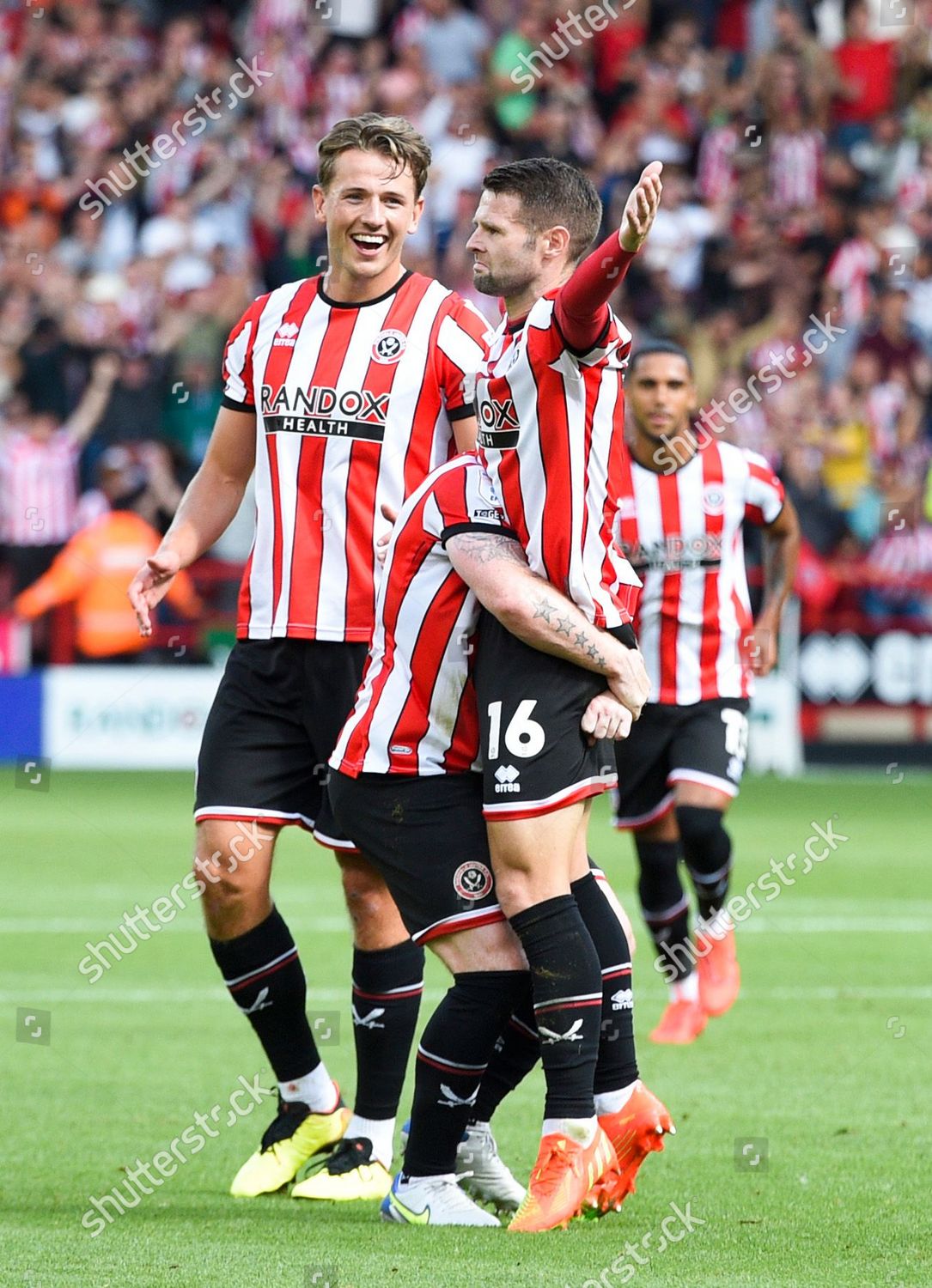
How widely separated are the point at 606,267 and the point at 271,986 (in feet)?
6.82

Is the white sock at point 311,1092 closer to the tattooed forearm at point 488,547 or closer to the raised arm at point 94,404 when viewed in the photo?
the tattooed forearm at point 488,547

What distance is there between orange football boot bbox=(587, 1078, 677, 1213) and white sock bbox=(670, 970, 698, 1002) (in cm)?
287

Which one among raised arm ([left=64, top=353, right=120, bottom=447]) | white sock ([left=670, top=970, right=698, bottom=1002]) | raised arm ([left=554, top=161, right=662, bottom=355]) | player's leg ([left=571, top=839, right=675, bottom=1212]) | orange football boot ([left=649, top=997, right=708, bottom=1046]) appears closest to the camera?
raised arm ([left=554, top=161, right=662, bottom=355])

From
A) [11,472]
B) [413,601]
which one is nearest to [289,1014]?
[413,601]

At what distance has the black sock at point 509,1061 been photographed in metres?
4.91

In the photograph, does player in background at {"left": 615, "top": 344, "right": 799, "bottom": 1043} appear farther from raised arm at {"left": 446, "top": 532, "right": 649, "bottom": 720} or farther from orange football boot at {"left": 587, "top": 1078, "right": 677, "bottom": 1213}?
raised arm at {"left": 446, "top": 532, "right": 649, "bottom": 720}

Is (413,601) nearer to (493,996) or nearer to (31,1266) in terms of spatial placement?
(493,996)

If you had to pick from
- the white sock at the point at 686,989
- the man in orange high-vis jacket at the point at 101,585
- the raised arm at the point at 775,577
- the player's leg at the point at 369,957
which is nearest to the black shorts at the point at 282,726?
the player's leg at the point at 369,957

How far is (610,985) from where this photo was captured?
15.6 feet

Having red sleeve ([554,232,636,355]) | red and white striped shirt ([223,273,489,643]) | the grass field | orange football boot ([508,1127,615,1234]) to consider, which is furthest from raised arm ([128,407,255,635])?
orange football boot ([508,1127,615,1234])

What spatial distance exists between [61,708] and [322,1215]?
1175 centimetres

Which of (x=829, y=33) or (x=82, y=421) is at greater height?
(x=829, y=33)

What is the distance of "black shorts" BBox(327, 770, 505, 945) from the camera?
4.55 metres

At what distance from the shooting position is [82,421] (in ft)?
56.6
